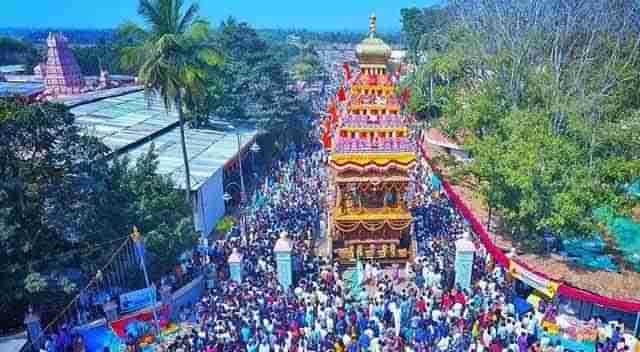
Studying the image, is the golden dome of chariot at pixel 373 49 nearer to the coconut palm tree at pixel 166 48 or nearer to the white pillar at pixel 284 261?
the coconut palm tree at pixel 166 48

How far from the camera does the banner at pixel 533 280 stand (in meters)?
14.2

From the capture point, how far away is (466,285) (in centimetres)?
Answer: 1597

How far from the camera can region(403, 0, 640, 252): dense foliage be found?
15039 mm

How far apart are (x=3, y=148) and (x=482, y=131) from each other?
62.4 ft

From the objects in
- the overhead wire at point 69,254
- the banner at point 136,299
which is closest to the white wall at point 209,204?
the banner at point 136,299

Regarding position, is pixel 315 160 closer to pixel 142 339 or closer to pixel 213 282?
pixel 213 282

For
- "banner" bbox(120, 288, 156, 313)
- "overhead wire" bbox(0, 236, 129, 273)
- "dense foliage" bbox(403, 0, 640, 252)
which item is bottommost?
"banner" bbox(120, 288, 156, 313)

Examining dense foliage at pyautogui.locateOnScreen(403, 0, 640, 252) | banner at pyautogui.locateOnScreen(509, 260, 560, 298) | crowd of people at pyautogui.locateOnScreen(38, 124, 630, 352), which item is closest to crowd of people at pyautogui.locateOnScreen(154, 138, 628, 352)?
crowd of people at pyautogui.locateOnScreen(38, 124, 630, 352)

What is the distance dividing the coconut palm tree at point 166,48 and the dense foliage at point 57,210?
2.82 m

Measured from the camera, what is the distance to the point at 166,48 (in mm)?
17031

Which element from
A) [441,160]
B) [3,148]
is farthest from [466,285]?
[3,148]

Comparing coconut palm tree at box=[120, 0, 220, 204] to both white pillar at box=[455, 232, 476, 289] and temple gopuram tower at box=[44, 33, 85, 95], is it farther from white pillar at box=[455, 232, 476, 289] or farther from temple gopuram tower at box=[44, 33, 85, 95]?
temple gopuram tower at box=[44, 33, 85, 95]

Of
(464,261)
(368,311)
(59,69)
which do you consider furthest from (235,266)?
(59,69)

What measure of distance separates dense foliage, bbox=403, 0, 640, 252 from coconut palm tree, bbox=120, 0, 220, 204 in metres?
11.0
